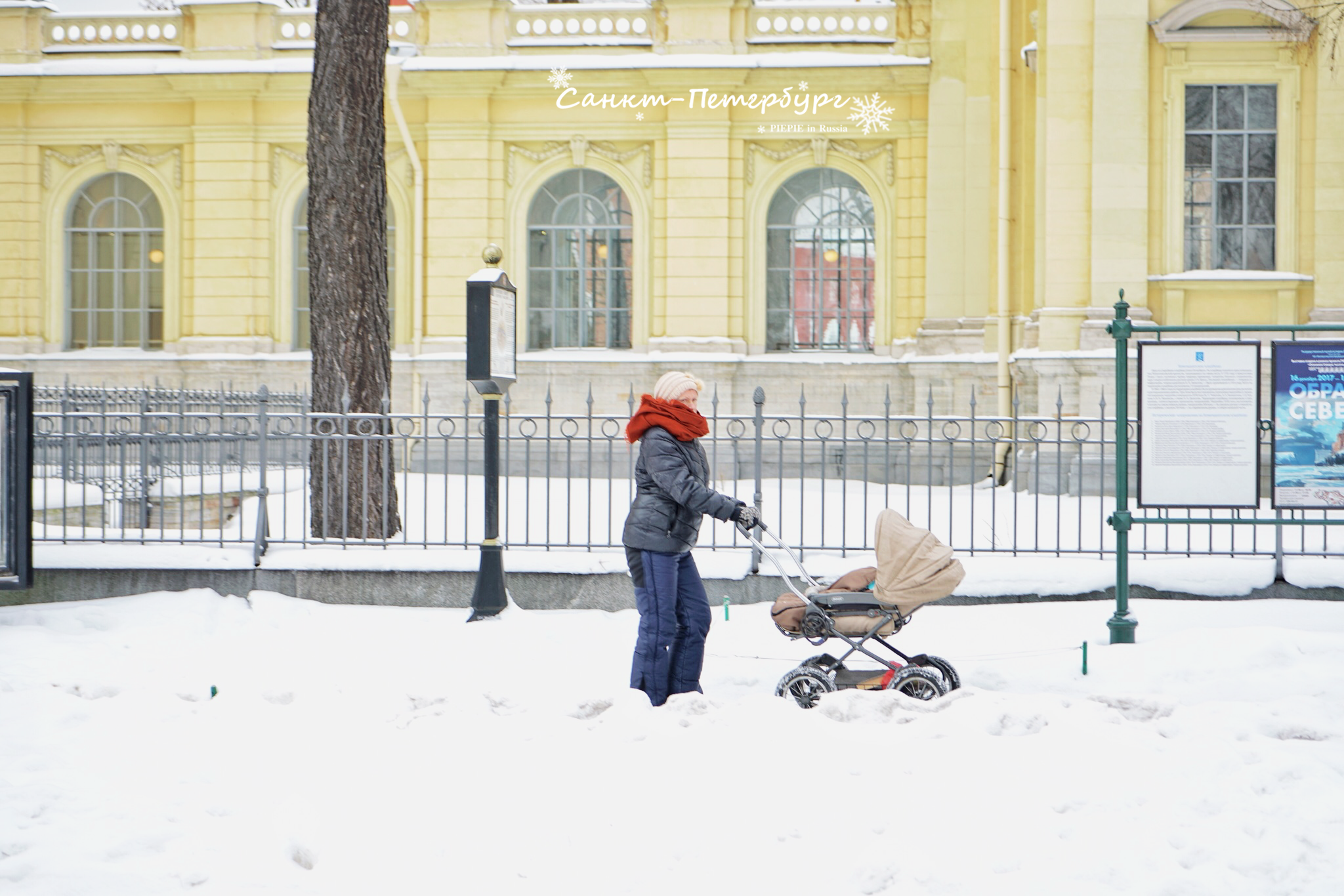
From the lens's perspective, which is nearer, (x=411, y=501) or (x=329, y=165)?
(x=329, y=165)

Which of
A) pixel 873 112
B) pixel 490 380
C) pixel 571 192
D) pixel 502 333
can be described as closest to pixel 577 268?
pixel 571 192

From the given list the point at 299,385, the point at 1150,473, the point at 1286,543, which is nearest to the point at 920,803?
the point at 1150,473

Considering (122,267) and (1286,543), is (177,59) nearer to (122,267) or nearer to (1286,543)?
(122,267)

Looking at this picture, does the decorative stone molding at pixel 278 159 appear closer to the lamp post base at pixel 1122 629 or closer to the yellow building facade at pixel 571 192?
the yellow building facade at pixel 571 192

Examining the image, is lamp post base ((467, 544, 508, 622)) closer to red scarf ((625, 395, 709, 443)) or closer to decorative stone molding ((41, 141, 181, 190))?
red scarf ((625, 395, 709, 443))

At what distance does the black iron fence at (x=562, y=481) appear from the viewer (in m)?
8.01

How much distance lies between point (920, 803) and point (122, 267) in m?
17.5

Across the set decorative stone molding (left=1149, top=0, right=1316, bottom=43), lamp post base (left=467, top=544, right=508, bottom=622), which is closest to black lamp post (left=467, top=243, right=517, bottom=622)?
lamp post base (left=467, top=544, right=508, bottom=622)

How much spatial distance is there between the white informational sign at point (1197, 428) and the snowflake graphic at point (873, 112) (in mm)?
11250

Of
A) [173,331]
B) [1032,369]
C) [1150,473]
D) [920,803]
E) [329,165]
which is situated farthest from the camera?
[173,331]

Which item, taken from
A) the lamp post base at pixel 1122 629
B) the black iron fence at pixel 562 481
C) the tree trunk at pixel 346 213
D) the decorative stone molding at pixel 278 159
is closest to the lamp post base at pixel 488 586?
the black iron fence at pixel 562 481

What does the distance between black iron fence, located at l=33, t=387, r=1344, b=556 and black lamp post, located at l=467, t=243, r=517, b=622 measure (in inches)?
8.9

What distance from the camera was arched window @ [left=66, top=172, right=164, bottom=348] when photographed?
720 inches

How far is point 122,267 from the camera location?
18.4 m
